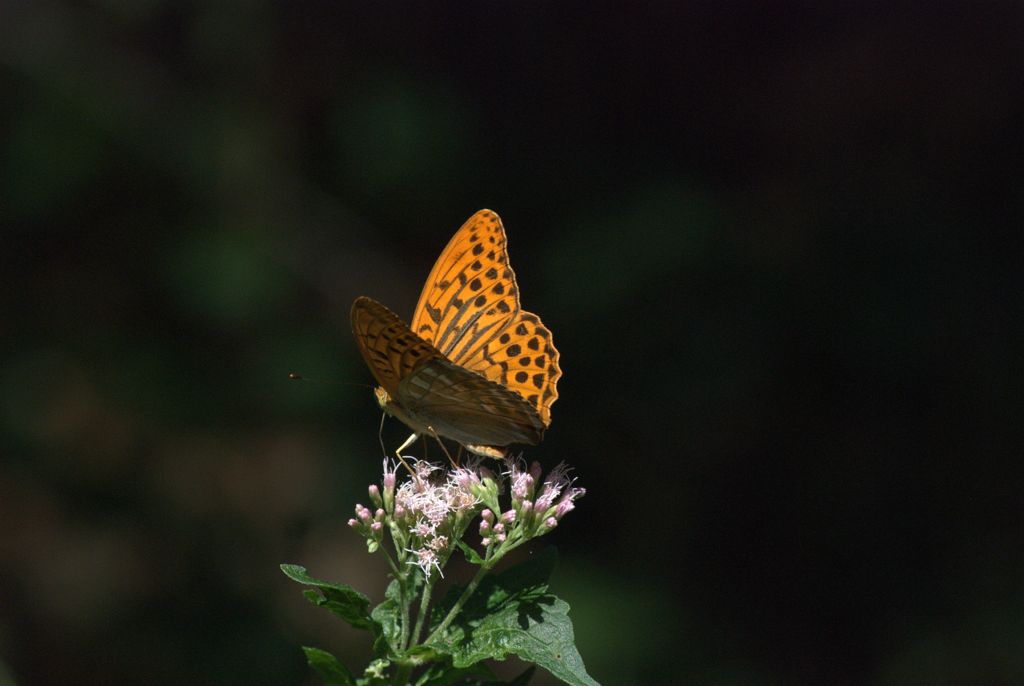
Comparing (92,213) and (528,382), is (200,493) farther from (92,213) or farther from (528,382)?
(528,382)

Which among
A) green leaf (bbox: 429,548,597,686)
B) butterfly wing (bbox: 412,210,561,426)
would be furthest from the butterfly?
green leaf (bbox: 429,548,597,686)

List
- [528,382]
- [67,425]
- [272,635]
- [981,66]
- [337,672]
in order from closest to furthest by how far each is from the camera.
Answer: [337,672] < [528,382] < [272,635] < [67,425] < [981,66]

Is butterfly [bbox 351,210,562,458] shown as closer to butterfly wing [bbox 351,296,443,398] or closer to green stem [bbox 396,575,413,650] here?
butterfly wing [bbox 351,296,443,398]

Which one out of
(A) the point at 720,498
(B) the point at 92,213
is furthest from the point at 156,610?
(A) the point at 720,498

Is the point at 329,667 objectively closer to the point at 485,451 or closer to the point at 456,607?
the point at 456,607

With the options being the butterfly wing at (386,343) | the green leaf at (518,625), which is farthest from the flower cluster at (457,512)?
the butterfly wing at (386,343)

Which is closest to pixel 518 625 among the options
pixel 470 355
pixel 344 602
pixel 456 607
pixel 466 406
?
pixel 456 607

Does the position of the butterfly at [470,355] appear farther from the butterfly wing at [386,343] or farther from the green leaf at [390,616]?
the green leaf at [390,616]
